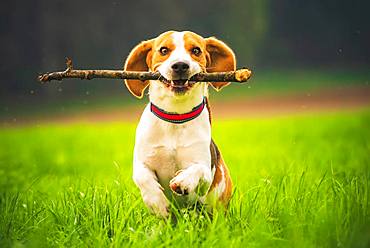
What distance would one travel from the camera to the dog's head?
439 cm

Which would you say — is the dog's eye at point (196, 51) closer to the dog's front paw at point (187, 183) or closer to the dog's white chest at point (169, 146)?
the dog's white chest at point (169, 146)

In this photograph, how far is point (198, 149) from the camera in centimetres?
455

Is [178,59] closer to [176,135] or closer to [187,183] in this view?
[176,135]

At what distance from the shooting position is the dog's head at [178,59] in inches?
173

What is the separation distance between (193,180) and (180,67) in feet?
2.37

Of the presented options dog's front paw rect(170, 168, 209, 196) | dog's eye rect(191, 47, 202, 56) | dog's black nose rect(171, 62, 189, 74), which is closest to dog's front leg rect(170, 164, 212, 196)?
Answer: dog's front paw rect(170, 168, 209, 196)

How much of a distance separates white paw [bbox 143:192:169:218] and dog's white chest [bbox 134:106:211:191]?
0.91 feet

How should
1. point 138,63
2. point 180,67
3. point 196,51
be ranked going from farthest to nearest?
point 138,63 < point 196,51 < point 180,67

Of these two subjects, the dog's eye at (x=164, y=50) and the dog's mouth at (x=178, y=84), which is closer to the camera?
the dog's mouth at (x=178, y=84)

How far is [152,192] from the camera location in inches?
172

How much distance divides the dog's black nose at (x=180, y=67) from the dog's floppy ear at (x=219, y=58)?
628mm

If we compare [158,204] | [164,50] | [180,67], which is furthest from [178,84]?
[158,204]

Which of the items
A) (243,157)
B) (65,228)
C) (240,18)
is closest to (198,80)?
(65,228)

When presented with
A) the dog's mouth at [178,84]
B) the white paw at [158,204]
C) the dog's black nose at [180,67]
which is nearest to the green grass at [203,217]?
the white paw at [158,204]
